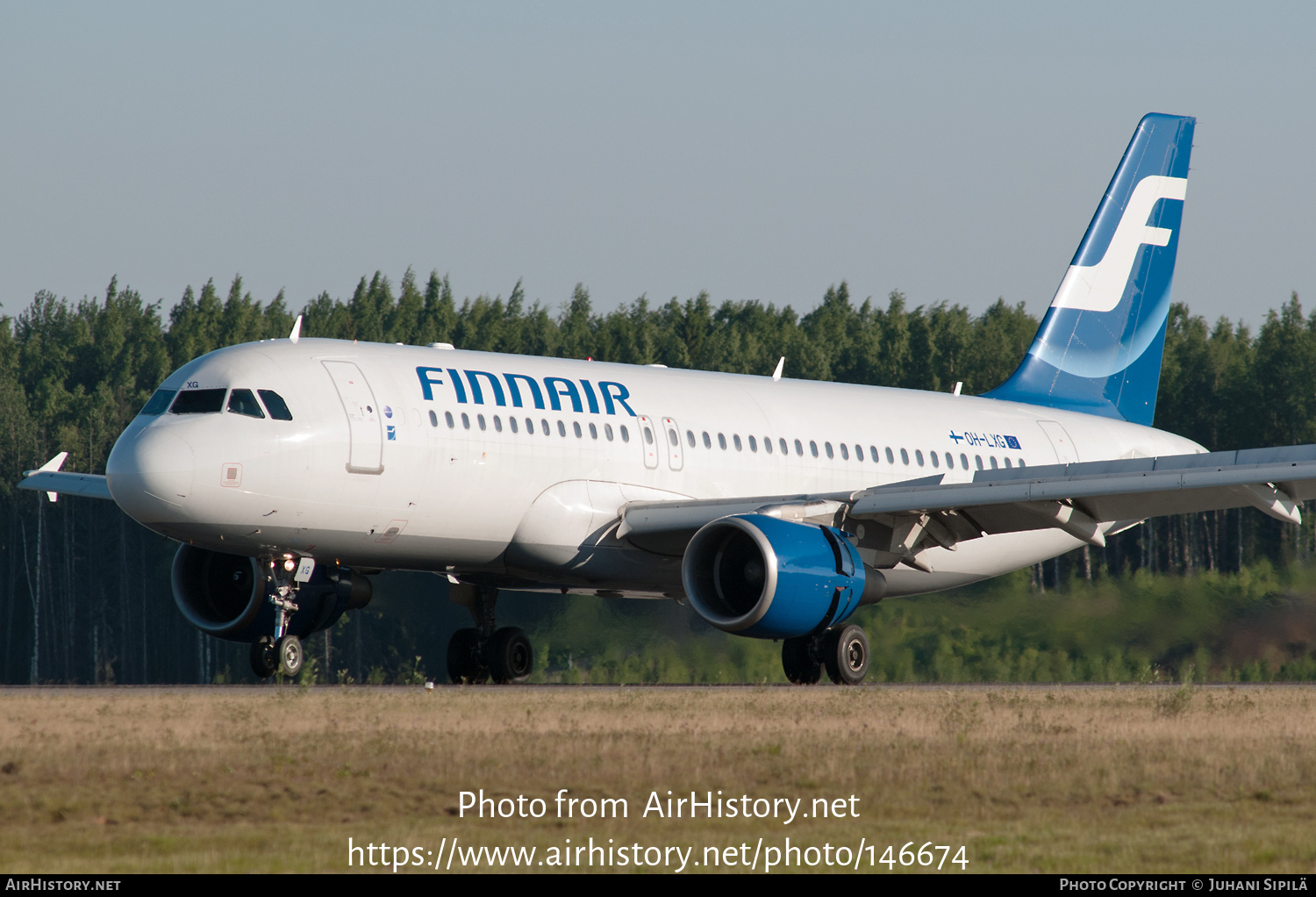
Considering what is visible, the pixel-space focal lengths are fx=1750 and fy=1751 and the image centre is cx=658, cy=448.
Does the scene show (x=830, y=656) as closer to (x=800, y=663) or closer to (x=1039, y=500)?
(x=800, y=663)

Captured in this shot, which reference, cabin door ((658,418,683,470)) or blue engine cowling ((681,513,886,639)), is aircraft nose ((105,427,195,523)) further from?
cabin door ((658,418,683,470))

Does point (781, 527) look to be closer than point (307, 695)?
No

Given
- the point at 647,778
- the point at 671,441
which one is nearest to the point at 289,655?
the point at 671,441

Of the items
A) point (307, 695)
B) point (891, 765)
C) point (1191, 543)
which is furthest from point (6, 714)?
point (1191, 543)

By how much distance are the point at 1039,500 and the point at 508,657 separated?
6.83 metres

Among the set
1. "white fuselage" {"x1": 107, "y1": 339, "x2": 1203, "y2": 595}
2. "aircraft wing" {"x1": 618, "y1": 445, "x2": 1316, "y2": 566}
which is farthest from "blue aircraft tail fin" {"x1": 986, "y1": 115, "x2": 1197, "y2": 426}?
"aircraft wing" {"x1": 618, "y1": 445, "x2": 1316, "y2": 566}

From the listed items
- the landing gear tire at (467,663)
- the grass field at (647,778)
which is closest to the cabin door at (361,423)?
the grass field at (647,778)

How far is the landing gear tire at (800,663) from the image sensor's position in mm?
21047

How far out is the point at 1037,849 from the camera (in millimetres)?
8656

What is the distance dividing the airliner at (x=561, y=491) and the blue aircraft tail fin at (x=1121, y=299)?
4.41 meters

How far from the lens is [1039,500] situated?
66.7 ft

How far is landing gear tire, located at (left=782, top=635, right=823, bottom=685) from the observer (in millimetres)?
21047
